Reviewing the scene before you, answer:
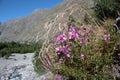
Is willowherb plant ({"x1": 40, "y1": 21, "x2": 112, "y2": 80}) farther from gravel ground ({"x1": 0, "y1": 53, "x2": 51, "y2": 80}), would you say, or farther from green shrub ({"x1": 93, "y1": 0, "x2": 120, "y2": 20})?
green shrub ({"x1": 93, "y1": 0, "x2": 120, "y2": 20})

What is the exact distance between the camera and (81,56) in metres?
4.83

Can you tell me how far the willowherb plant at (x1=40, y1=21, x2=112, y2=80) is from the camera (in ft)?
15.6

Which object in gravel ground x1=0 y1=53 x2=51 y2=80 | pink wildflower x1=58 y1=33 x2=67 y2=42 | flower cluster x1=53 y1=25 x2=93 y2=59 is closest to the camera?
flower cluster x1=53 y1=25 x2=93 y2=59

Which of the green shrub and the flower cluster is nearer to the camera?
the flower cluster

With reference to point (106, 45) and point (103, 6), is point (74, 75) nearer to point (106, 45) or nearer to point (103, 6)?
point (106, 45)

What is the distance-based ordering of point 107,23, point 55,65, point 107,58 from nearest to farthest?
point 107,58 < point 55,65 < point 107,23

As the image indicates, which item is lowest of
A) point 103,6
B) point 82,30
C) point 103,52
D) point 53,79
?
point 53,79

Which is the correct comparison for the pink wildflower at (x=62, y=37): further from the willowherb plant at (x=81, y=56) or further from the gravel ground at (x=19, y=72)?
the gravel ground at (x=19, y=72)

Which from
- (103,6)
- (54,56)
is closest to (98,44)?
(54,56)

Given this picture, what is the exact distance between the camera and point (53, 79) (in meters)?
5.30

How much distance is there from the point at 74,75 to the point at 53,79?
61cm

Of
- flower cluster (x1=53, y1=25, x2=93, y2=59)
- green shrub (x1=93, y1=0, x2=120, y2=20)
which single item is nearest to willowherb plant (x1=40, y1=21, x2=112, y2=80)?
flower cluster (x1=53, y1=25, x2=93, y2=59)

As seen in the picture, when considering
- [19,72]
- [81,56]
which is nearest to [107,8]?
[81,56]

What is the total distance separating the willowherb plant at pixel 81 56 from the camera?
475 cm
